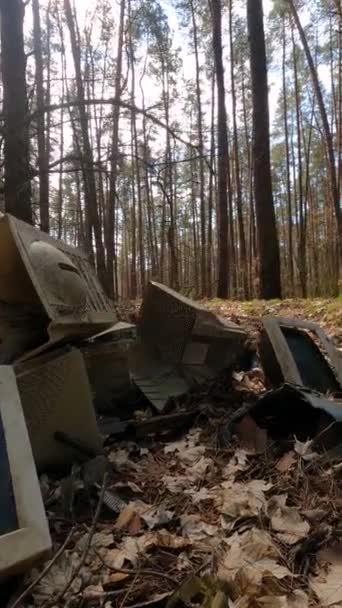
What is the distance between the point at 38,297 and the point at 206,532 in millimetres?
1314

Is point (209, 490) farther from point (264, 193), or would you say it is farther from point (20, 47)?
point (264, 193)

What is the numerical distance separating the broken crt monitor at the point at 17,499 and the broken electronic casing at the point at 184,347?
5.59 feet

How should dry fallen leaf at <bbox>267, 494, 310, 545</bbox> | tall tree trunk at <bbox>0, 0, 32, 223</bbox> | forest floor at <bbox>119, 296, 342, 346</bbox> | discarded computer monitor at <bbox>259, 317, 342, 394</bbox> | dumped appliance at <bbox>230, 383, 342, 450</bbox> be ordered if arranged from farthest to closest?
forest floor at <bbox>119, 296, 342, 346</bbox>
tall tree trunk at <bbox>0, 0, 32, 223</bbox>
discarded computer monitor at <bbox>259, 317, 342, 394</bbox>
dumped appliance at <bbox>230, 383, 342, 450</bbox>
dry fallen leaf at <bbox>267, 494, 310, 545</bbox>

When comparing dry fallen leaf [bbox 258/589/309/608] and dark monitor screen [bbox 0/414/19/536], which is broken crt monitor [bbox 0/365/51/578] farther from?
dry fallen leaf [bbox 258/589/309/608]

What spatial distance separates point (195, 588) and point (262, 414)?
121 cm

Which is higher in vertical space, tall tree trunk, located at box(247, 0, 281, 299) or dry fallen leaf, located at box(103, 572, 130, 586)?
tall tree trunk, located at box(247, 0, 281, 299)

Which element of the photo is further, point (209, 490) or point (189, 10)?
point (189, 10)

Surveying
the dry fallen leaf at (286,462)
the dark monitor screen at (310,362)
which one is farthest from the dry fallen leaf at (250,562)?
the dark monitor screen at (310,362)

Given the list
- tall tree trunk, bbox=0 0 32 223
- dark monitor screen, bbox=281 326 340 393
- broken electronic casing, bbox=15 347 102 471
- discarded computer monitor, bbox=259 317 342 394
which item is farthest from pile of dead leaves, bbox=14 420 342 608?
tall tree trunk, bbox=0 0 32 223

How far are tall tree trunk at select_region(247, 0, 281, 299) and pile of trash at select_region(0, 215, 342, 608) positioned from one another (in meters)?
3.80

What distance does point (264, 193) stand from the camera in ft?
22.9

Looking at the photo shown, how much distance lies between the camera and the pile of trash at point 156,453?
1.21 m

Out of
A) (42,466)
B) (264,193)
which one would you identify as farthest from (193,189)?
(42,466)

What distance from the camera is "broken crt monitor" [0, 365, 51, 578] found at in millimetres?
1064
